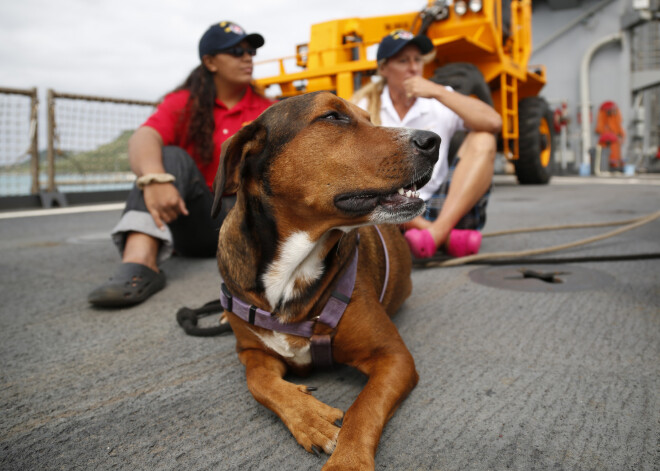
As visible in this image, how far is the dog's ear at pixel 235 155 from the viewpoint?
146 cm

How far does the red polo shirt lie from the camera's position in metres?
2.92

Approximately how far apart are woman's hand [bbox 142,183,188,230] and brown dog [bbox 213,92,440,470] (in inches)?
40.1

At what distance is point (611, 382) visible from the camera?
1.42 metres

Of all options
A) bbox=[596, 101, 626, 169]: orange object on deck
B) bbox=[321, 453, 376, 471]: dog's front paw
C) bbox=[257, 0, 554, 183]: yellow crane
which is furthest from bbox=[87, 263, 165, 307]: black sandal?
bbox=[596, 101, 626, 169]: orange object on deck

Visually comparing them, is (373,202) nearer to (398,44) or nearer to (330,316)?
(330,316)

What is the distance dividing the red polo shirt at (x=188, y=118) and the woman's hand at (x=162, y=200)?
0.52m

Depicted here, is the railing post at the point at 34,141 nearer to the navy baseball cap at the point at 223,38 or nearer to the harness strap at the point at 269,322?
the navy baseball cap at the point at 223,38

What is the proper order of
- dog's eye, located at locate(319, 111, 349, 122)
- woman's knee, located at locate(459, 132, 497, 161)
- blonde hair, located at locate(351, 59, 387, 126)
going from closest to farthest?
dog's eye, located at locate(319, 111, 349, 122) < woman's knee, located at locate(459, 132, 497, 161) < blonde hair, located at locate(351, 59, 387, 126)

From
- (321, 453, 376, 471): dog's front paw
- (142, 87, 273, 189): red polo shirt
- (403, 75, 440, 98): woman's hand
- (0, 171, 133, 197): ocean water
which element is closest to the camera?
(321, 453, 376, 471): dog's front paw

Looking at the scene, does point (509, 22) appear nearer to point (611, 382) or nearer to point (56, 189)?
point (611, 382)

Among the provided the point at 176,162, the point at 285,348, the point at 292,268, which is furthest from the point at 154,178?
the point at 285,348

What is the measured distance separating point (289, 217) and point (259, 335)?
0.39m

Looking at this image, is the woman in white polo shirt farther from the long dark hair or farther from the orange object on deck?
the orange object on deck

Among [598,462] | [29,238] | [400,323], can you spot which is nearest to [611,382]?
[598,462]
